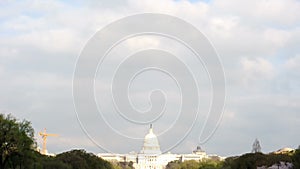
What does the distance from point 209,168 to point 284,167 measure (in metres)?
75.1

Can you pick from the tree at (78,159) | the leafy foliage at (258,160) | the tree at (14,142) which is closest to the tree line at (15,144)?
the tree at (14,142)

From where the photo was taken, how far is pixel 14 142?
245ft

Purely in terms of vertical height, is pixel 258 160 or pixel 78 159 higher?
pixel 78 159

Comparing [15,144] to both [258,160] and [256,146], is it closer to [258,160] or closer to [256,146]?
[258,160]

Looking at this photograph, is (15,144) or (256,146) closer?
(15,144)

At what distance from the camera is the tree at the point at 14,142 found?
244 ft

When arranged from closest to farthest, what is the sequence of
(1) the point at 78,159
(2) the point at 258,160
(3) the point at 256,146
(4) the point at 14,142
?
(4) the point at 14,142 → (2) the point at 258,160 → (1) the point at 78,159 → (3) the point at 256,146

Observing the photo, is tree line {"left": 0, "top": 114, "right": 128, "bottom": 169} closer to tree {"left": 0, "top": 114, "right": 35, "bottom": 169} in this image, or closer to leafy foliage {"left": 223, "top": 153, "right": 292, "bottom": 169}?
tree {"left": 0, "top": 114, "right": 35, "bottom": 169}

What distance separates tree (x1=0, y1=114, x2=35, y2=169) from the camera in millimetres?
74438

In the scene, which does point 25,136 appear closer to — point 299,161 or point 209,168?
point 299,161

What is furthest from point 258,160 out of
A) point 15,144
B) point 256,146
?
point 15,144

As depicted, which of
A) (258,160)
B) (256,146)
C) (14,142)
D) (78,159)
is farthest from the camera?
(256,146)

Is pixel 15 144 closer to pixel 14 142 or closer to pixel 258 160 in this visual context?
pixel 14 142

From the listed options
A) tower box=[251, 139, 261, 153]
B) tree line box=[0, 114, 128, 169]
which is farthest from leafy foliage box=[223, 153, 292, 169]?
tree line box=[0, 114, 128, 169]
